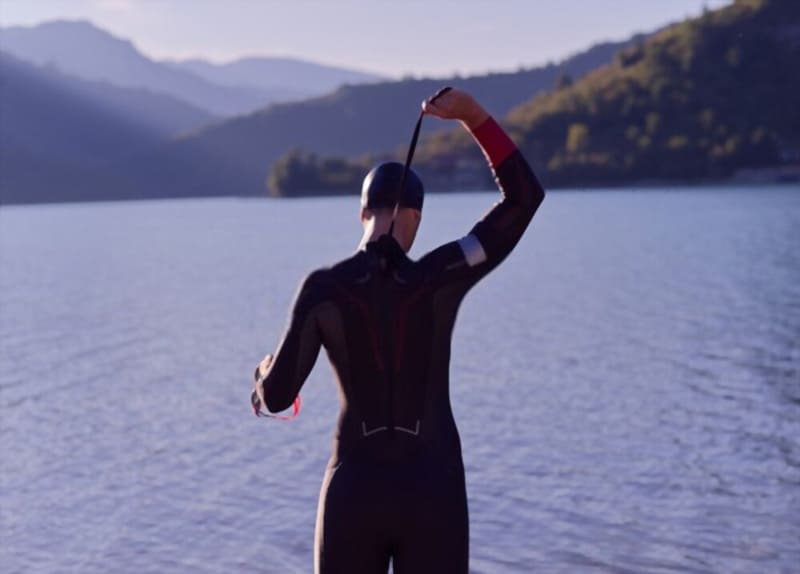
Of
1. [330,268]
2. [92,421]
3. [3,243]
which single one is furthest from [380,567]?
[3,243]

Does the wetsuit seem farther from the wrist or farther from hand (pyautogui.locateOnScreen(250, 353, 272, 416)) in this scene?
the wrist

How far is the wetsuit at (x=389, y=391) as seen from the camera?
4504 mm

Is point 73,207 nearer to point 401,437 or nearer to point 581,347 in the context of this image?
point 581,347

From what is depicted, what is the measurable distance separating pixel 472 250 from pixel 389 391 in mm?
590

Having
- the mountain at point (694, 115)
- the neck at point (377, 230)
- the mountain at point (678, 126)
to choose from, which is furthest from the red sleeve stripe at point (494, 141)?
the mountain at point (694, 115)

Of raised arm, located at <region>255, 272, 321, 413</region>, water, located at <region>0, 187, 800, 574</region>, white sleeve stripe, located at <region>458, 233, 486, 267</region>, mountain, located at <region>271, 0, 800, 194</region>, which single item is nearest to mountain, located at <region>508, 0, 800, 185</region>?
mountain, located at <region>271, 0, 800, 194</region>

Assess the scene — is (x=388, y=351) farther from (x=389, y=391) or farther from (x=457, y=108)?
(x=457, y=108)

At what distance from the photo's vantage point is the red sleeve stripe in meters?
4.71

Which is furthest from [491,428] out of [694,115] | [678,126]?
[694,115]

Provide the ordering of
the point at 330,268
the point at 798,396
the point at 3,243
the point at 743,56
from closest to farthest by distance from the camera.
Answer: the point at 330,268 → the point at 798,396 → the point at 3,243 → the point at 743,56

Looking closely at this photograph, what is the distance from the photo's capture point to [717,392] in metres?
21.6

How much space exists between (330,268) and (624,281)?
42611mm

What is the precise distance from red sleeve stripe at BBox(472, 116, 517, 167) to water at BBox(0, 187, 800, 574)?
7.66 meters

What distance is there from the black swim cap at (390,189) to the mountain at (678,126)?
547 ft
